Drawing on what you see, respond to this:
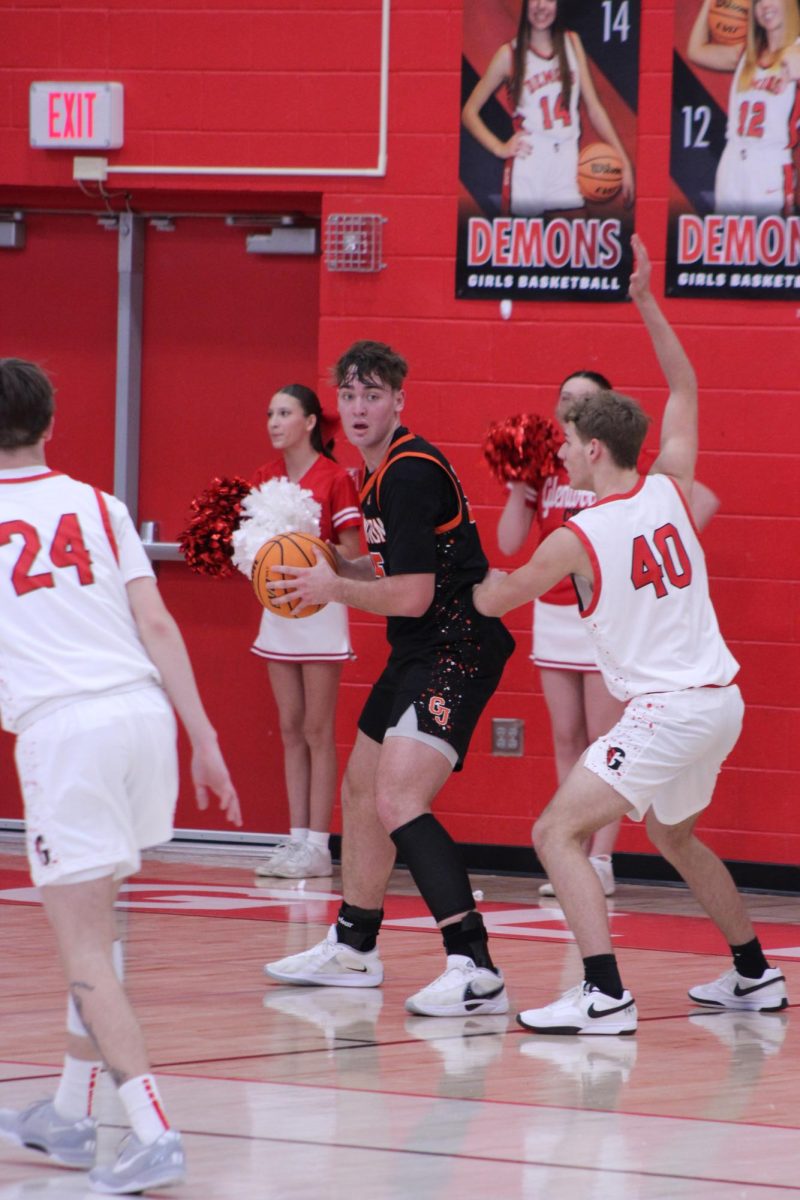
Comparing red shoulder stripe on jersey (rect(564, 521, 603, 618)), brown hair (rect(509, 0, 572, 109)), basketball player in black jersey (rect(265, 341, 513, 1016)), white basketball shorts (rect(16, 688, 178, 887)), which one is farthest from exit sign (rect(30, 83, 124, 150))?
white basketball shorts (rect(16, 688, 178, 887))

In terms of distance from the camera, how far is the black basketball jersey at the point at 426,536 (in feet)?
17.0

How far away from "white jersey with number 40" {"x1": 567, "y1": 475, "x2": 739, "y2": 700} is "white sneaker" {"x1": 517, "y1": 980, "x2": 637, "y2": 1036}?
2.59 ft

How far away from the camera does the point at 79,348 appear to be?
8.76 meters

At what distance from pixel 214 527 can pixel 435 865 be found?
1741mm

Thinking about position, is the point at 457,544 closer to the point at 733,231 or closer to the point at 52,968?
the point at 52,968

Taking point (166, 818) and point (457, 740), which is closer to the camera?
point (166, 818)

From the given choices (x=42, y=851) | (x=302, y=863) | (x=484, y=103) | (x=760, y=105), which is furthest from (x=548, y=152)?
(x=42, y=851)

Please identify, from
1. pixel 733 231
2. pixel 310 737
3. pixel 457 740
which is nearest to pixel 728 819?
pixel 310 737

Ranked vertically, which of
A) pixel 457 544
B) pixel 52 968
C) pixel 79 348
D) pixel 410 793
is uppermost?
pixel 79 348

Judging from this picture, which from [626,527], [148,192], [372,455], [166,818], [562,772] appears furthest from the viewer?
[148,192]

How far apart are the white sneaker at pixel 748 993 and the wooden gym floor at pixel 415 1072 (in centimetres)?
6

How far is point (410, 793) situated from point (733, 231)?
3569 mm

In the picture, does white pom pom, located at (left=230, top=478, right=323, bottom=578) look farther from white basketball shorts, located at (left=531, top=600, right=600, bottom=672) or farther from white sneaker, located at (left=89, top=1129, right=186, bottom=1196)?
white sneaker, located at (left=89, top=1129, right=186, bottom=1196)

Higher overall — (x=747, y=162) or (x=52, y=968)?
(x=747, y=162)
